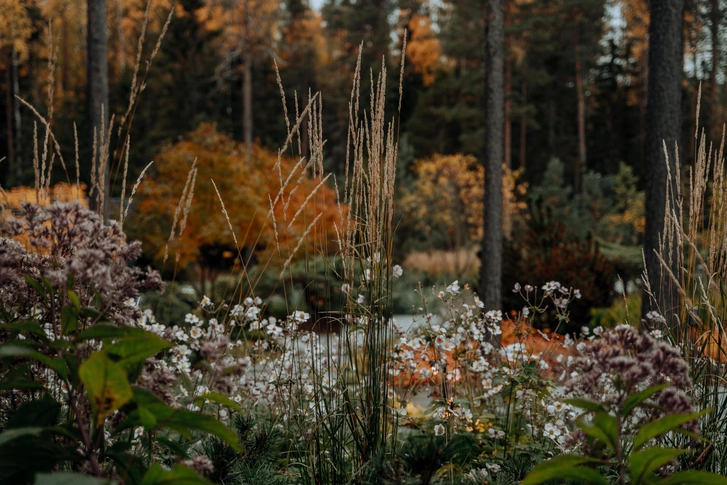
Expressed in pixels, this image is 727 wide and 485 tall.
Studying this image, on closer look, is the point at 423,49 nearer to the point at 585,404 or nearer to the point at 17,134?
the point at 17,134

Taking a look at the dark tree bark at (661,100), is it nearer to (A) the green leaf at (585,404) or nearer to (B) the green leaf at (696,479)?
(B) the green leaf at (696,479)

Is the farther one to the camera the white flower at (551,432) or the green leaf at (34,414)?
the white flower at (551,432)

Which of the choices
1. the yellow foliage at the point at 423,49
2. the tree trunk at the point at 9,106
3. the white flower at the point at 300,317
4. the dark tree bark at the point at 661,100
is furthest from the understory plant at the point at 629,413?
the yellow foliage at the point at 423,49

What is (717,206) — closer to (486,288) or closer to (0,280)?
(0,280)

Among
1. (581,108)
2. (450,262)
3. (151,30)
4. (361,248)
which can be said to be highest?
(151,30)

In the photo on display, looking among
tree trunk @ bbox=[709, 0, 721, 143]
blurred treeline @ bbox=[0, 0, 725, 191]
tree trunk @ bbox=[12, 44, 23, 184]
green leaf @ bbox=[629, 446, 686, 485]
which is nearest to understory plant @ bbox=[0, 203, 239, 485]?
green leaf @ bbox=[629, 446, 686, 485]

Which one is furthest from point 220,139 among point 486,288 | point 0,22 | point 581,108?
point 581,108

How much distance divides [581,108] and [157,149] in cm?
1304

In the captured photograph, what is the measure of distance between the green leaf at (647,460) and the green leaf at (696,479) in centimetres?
4

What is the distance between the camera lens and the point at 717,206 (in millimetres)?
2270

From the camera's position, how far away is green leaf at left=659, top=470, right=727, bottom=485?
1.25 m

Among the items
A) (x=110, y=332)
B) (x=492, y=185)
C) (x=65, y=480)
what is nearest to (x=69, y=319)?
(x=110, y=332)

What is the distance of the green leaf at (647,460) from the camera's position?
1208 mm

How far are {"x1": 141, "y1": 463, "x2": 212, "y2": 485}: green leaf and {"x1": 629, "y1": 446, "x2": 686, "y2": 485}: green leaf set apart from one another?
34.0 inches
